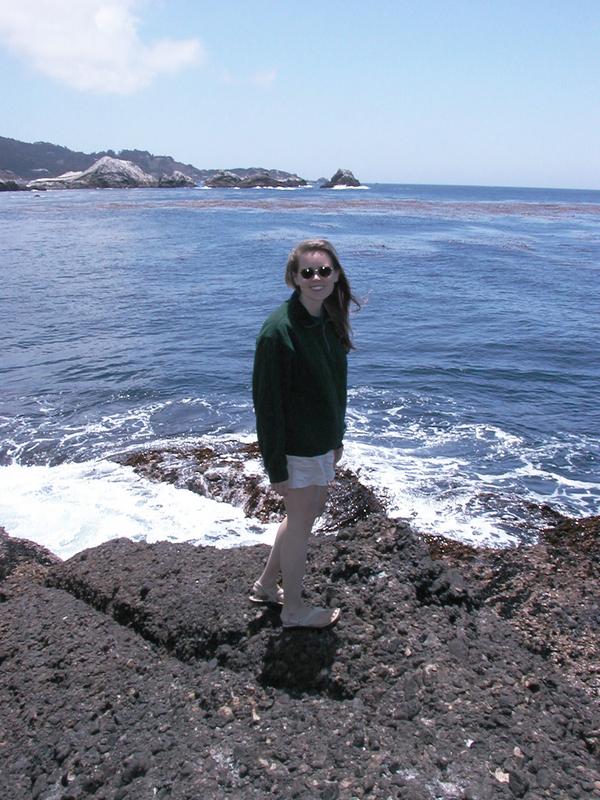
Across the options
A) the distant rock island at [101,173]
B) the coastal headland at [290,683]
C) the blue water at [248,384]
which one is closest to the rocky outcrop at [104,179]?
the distant rock island at [101,173]

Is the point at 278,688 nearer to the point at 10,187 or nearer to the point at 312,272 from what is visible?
the point at 312,272

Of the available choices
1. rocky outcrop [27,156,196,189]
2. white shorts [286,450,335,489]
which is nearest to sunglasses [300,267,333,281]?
white shorts [286,450,335,489]

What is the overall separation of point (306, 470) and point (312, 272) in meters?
1.12

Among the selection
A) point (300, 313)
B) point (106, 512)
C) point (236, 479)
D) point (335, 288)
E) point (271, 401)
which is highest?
point (335, 288)

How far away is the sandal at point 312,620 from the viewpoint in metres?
4.23

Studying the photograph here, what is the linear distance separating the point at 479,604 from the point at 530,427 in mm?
7114

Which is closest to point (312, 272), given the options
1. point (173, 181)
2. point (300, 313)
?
point (300, 313)

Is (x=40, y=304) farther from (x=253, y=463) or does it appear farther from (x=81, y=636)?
(x=81, y=636)

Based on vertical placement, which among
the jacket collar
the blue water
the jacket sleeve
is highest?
the jacket collar

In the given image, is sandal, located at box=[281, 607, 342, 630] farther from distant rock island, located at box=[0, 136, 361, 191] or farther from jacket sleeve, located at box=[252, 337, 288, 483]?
distant rock island, located at box=[0, 136, 361, 191]

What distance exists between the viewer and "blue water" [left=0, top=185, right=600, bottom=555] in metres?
8.34

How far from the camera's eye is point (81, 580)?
5211 mm

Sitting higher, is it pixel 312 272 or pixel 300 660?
pixel 312 272

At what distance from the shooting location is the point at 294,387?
12.6 feet
